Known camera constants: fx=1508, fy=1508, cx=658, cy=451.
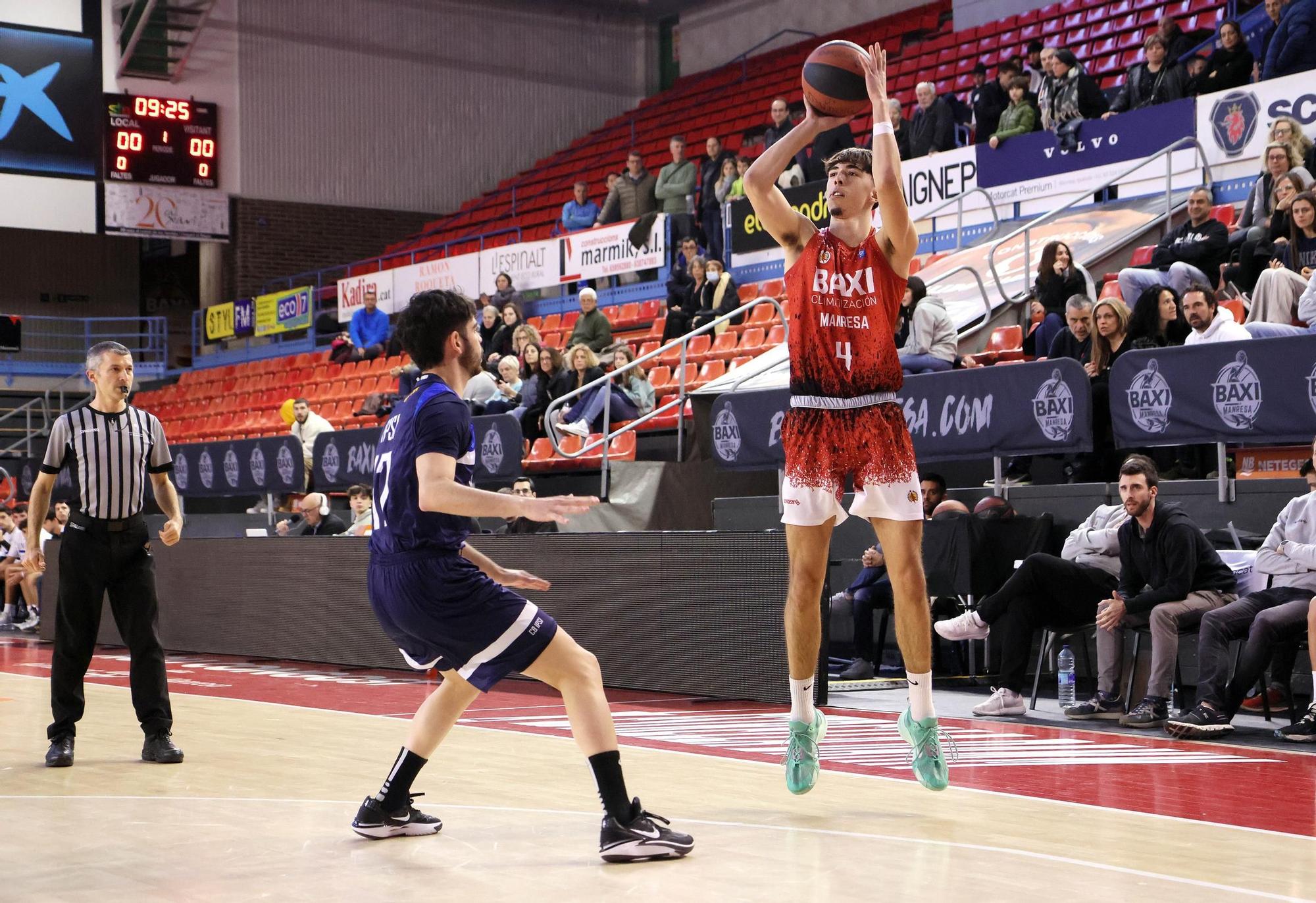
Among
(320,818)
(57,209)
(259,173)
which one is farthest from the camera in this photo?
(259,173)

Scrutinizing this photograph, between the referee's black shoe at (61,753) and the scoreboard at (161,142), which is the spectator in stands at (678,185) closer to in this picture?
the scoreboard at (161,142)

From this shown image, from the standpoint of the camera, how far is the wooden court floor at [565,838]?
152 inches

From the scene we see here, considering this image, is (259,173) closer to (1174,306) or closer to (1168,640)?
(1174,306)

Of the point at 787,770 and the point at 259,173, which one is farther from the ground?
the point at 259,173

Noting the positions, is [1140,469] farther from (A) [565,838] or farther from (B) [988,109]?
(B) [988,109]

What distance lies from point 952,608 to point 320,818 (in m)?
5.26


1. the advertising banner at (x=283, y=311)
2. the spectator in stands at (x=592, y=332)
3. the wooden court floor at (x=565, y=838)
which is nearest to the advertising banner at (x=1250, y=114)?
the spectator in stands at (x=592, y=332)

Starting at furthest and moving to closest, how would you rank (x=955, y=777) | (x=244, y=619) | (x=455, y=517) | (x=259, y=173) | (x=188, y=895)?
(x=259, y=173) < (x=244, y=619) < (x=955, y=777) < (x=455, y=517) < (x=188, y=895)

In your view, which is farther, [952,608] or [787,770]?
[952,608]

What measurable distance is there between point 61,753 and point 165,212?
20949 millimetres

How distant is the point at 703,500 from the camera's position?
1306cm

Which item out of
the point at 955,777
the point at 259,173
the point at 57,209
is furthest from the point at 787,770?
the point at 259,173

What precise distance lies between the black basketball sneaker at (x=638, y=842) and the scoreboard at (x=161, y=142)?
2308 cm

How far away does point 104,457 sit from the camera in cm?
670
